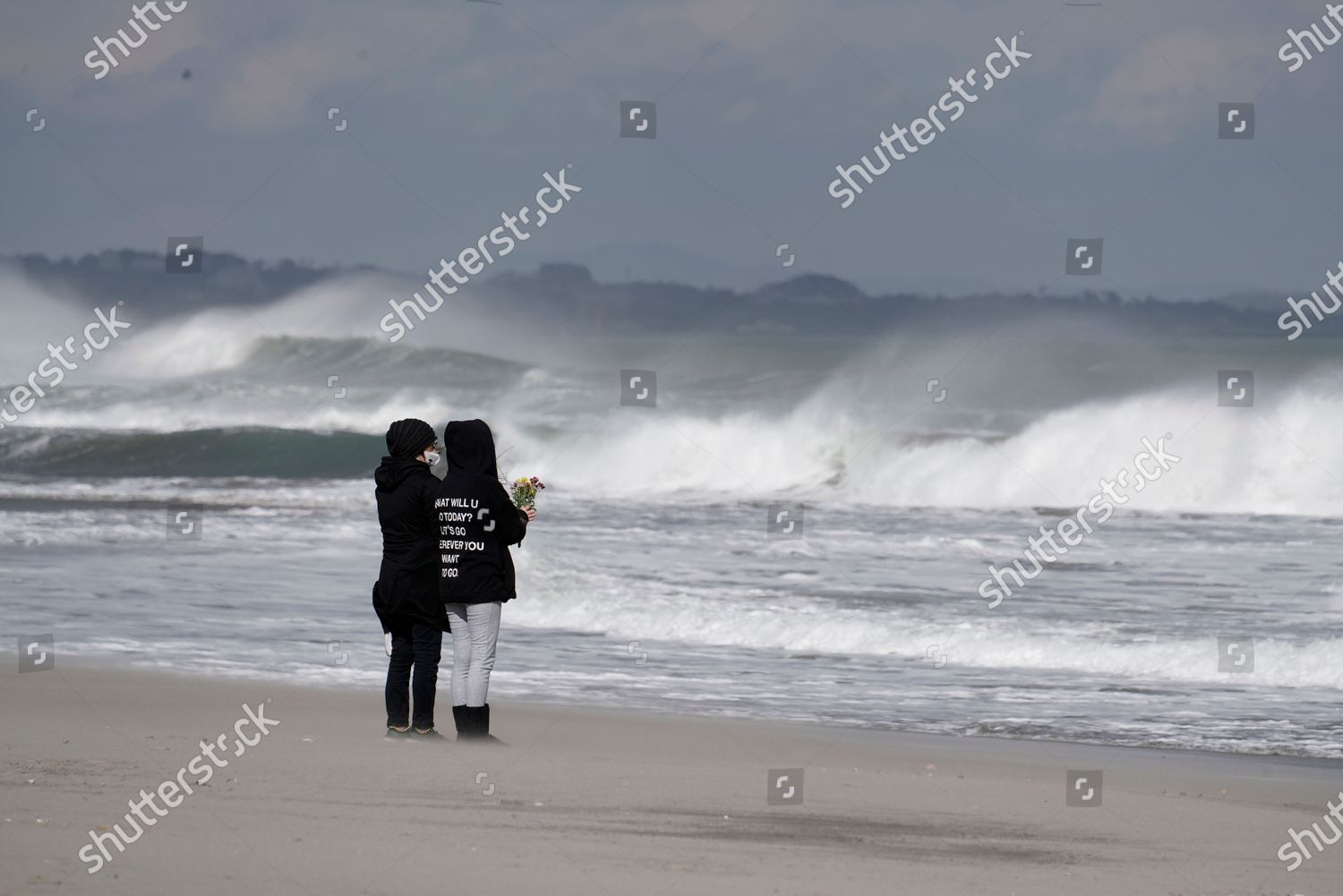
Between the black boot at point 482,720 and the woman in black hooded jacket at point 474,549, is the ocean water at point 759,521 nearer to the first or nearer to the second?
the black boot at point 482,720

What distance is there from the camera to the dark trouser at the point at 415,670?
6.82 meters

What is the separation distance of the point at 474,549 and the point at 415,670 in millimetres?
682

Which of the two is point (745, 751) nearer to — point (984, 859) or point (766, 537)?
point (984, 859)

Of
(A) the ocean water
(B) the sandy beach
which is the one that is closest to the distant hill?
(A) the ocean water

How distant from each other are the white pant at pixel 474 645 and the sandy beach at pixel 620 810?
0.26 meters

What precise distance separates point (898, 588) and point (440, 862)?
9603 millimetres

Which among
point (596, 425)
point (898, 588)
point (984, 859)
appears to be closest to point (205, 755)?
point (984, 859)

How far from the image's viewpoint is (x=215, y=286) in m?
42.4

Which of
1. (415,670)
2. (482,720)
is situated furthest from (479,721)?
(415,670)

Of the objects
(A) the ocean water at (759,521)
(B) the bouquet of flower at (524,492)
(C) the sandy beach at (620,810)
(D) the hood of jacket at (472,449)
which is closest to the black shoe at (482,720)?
(C) the sandy beach at (620,810)

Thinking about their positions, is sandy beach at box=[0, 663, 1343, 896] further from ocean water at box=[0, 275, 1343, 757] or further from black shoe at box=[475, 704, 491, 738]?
ocean water at box=[0, 275, 1343, 757]

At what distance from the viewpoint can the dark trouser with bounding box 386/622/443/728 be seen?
6.82 metres

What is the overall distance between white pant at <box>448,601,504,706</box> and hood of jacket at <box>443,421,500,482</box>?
1.94ft

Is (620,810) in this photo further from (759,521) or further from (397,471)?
(759,521)
